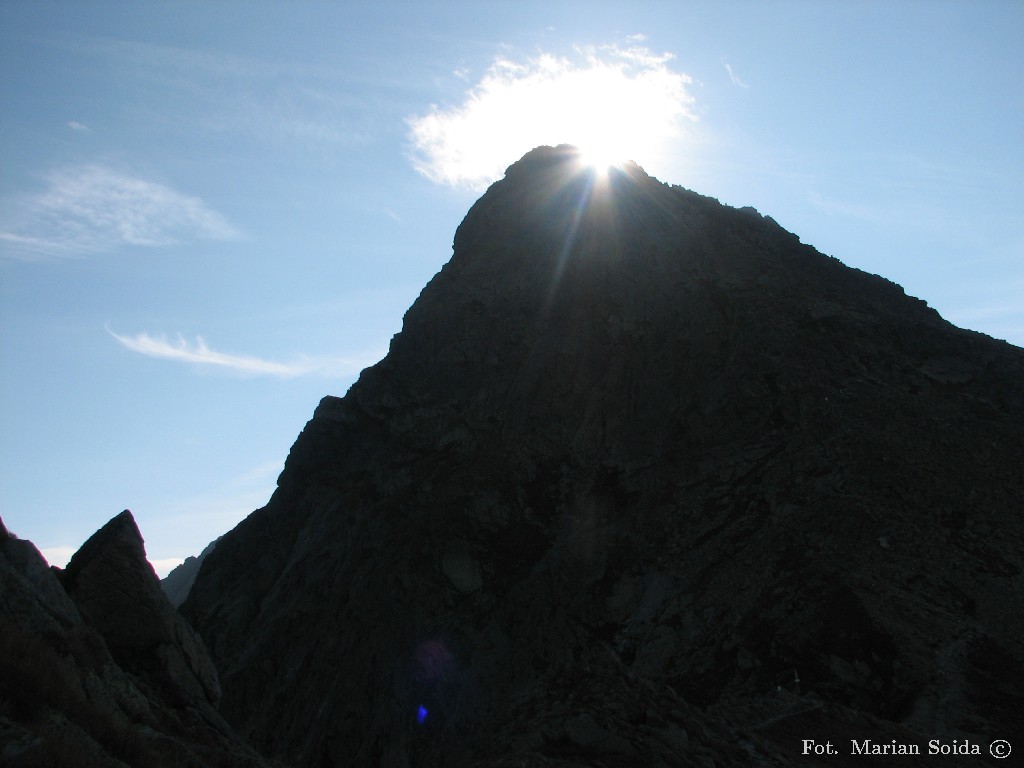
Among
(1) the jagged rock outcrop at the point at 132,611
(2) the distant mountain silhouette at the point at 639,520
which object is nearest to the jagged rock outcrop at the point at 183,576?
(2) the distant mountain silhouette at the point at 639,520

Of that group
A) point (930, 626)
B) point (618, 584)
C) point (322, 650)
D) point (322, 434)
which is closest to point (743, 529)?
point (618, 584)

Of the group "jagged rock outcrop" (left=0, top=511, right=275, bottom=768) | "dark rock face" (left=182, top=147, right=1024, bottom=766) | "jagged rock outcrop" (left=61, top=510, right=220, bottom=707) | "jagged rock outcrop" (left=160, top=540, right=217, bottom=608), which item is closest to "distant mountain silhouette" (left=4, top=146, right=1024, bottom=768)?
"dark rock face" (left=182, top=147, right=1024, bottom=766)

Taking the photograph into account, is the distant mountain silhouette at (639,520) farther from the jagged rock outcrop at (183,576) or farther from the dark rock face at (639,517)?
Result: the jagged rock outcrop at (183,576)

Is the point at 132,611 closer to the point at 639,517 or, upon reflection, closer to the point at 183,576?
the point at 639,517

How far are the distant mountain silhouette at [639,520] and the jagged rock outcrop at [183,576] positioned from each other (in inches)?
1961

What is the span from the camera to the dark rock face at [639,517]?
23.5 metres

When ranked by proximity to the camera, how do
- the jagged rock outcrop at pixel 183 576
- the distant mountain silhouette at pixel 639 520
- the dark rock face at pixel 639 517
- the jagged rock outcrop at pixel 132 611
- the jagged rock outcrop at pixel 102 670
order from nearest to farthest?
the jagged rock outcrop at pixel 102 670 < the jagged rock outcrop at pixel 132 611 < the distant mountain silhouette at pixel 639 520 < the dark rock face at pixel 639 517 < the jagged rock outcrop at pixel 183 576

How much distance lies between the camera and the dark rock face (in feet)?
76.9

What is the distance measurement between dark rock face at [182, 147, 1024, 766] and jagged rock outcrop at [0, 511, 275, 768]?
17.8ft

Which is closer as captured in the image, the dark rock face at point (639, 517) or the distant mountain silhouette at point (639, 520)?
the distant mountain silhouette at point (639, 520)

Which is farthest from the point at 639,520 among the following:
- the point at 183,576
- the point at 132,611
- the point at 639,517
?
the point at 183,576

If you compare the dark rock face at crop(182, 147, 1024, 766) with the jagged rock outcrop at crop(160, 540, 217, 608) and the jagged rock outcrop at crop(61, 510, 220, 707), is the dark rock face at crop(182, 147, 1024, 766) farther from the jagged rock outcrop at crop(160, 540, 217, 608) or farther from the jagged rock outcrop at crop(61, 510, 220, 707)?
the jagged rock outcrop at crop(160, 540, 217, 608)

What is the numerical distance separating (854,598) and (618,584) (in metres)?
10.7

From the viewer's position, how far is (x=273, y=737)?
34750 mm
